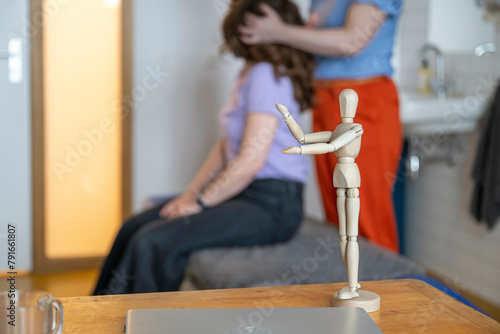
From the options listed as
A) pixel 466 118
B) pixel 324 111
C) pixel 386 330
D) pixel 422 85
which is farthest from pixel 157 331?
pixel 422 85

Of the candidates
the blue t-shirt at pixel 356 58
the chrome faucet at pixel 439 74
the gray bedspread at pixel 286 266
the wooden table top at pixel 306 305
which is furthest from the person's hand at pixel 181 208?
the chrome faucet at pixel 439 74

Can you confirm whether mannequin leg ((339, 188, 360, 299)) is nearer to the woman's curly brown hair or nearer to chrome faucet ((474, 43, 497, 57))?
the woman's curly brown hair

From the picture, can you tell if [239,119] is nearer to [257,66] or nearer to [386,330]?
[257,66]

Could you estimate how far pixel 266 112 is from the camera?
1.67 m

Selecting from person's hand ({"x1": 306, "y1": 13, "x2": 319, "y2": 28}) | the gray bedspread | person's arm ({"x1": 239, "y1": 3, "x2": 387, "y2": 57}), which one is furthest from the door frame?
the gray bedspread

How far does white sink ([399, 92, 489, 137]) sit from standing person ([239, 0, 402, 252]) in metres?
0.43

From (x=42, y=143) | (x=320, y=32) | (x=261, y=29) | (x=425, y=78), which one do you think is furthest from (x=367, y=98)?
(x=42, y=143)

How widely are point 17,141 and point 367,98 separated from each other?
175 centimetres

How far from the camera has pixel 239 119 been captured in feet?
6.01

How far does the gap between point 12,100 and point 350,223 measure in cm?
246

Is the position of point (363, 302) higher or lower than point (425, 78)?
lower

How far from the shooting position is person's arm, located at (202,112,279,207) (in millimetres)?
1676

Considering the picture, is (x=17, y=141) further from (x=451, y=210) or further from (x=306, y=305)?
(x=306, y=305)

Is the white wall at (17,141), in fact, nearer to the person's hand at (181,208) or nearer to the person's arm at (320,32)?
the person's hand at (181,208)
